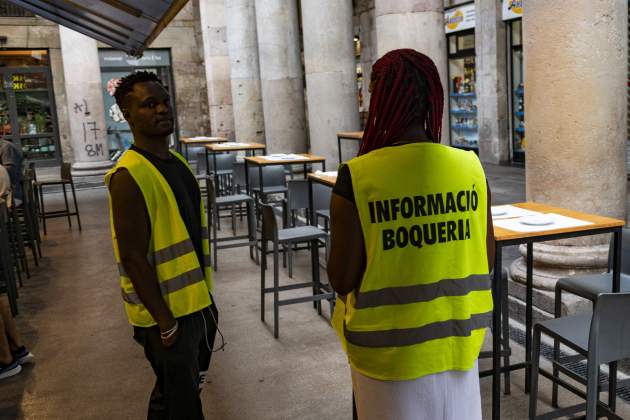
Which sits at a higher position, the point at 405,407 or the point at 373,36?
the point at 373,36

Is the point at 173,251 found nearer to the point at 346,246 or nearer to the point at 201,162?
the point at 346,246

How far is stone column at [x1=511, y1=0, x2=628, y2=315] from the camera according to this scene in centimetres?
398

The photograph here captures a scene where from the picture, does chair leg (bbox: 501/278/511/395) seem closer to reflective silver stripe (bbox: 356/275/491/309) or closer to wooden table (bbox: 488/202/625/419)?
wooden table (bbox: 488/202/625/419)

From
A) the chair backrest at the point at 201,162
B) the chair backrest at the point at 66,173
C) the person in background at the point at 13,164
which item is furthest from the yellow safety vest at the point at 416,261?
the chair backrest at the point at 201,162

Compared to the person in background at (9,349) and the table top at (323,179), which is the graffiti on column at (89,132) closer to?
the table top at (323,179)

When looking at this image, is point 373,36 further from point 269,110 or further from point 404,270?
point 404,270

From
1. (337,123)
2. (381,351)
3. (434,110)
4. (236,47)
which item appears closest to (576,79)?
(434,110)

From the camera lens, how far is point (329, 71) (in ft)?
29.1

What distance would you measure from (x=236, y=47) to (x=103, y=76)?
8.07 meters

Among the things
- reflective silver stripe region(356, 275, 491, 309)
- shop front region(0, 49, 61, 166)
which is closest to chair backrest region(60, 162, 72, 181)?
reflective silver stripe region(356, 275, 491, 309)

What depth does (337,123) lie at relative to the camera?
8.97m

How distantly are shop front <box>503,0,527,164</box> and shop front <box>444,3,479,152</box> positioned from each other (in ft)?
3.99

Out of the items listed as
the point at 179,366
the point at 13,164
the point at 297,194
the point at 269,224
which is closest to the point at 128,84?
the point at 179,366

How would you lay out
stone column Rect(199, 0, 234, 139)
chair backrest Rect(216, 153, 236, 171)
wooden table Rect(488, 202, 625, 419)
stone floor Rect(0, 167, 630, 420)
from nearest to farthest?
wooden table Rect(488, 202, 625, 419) < stone floor Rect(0, 167, 630, 420) < chair backrest Rect(216, 153, 236, 171) < stone column Rect(199, 0, 234, 139)
